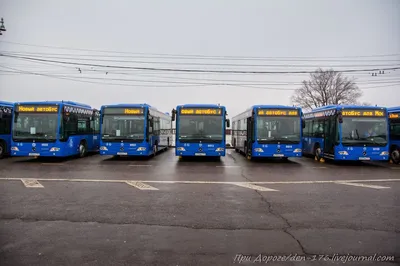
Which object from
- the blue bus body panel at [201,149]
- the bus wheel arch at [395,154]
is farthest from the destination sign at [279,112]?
the bus wheel arch at [395,154]

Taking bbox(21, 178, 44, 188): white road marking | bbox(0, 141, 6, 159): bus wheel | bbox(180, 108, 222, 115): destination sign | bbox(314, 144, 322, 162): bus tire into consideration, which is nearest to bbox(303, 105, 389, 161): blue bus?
bbox(314, 144, 322, 162): bus tire

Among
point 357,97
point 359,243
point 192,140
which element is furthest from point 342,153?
point 357,97

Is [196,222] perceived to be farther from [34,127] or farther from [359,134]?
[34,127]

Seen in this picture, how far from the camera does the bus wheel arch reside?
18.4 metres

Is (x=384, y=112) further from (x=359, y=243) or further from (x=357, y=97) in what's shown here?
(x=357, y=97)

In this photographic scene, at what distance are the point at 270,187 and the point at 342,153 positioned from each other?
7.63m

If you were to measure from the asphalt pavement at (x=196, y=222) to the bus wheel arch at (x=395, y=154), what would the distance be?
333 inches

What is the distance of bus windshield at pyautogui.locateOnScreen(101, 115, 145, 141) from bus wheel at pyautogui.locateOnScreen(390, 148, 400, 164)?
555 inches

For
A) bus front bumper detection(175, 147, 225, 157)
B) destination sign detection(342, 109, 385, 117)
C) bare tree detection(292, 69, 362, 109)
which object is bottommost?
bus front bumper detection(175, 147, 225, 157)

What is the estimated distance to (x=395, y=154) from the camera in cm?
1866

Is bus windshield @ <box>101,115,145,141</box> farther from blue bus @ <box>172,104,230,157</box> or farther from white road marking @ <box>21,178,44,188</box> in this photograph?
white road marking @ <box>21,178,44,188</box>

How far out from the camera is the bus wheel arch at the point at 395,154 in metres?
18.4

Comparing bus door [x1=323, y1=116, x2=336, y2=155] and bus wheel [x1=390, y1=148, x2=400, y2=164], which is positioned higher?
bus door [x1=323, y1=116, x2=336, y2=155]

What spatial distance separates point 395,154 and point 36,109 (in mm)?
19440
